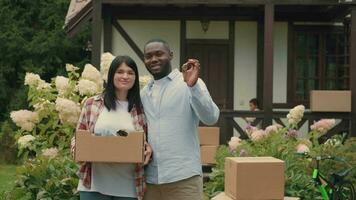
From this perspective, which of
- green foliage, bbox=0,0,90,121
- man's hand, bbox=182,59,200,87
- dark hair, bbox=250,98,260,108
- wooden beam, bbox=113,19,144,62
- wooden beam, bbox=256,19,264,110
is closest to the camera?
man's hand, bbox=182,59,200,87

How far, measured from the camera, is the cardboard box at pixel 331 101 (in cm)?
1489

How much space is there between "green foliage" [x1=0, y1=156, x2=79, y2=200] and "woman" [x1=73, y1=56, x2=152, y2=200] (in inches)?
94.7

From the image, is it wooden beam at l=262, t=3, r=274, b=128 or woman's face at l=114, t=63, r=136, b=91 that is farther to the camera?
wooden beam at l=262, t=3, r=274, b=128

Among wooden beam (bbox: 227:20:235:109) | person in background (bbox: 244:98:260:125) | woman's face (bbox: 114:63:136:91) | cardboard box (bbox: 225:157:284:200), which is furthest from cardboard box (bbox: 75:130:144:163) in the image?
wooden beam (bbox: 227:20:235:109)

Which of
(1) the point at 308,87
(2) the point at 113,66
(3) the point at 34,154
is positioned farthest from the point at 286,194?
(1) the point at 308,87

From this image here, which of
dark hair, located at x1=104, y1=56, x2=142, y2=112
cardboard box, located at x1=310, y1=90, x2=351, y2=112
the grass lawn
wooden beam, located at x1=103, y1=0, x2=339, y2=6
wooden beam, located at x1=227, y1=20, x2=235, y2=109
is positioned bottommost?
the grass lawn

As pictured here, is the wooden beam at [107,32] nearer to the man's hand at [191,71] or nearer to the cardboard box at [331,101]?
the cardboard box at [331,101]

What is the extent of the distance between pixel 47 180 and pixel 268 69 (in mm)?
8148

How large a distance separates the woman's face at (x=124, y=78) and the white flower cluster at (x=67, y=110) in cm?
248

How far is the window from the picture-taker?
55.2 ft

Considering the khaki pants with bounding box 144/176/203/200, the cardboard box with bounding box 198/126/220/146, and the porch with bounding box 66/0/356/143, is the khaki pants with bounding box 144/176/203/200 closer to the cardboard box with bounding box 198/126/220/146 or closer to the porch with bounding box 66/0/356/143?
the cardboard box with bounding box 198/126/220/146

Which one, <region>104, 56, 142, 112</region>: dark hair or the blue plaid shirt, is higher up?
<region>104, 56, 142, 112</region>: dark hair

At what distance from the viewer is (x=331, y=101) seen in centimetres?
1502

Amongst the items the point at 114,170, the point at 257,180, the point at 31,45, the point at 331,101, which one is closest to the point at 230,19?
the point at 331,101
